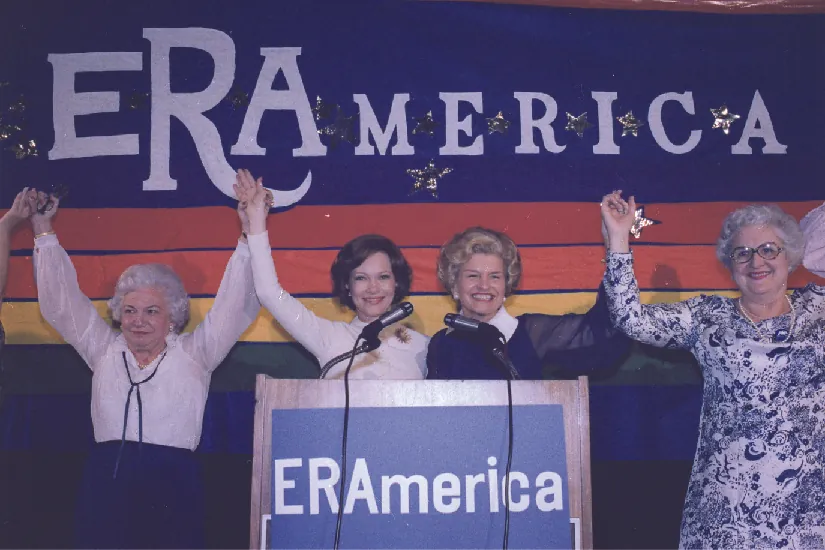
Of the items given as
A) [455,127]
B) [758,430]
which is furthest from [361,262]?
[758,430]

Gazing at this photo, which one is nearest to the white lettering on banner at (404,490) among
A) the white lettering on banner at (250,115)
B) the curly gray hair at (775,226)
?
the curly gray hair at (775,226)

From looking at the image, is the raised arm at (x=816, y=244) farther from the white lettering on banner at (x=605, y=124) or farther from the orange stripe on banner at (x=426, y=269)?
the white lettering on banner at (x=605, y=124)

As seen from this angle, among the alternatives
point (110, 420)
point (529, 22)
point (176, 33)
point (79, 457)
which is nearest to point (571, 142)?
point (529, 22)

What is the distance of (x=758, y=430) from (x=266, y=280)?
5.31 ft

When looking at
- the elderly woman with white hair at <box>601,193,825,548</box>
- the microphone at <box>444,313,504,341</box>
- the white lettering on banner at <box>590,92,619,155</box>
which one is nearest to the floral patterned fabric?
the elderly woman with white hair at <box>601,193,825,548</box>

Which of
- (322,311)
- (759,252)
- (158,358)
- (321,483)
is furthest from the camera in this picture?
(322,311)

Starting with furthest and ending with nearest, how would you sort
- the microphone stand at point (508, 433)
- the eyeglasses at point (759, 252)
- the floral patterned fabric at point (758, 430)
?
the eyeglasses at point (759, 252), the floral patterned fabric at point (758, 430), the microphone stand at point (508, 433)

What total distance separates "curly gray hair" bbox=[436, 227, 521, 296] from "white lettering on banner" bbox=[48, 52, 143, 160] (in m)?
1.48

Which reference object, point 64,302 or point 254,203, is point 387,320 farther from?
point 64,302

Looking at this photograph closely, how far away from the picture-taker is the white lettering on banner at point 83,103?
3445 mm

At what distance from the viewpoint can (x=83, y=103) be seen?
3.47m

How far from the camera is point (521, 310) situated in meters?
3.46

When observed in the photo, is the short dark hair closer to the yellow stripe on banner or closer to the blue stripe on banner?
the yellow stripe on banner

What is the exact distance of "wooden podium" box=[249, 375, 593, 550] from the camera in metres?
1.95
